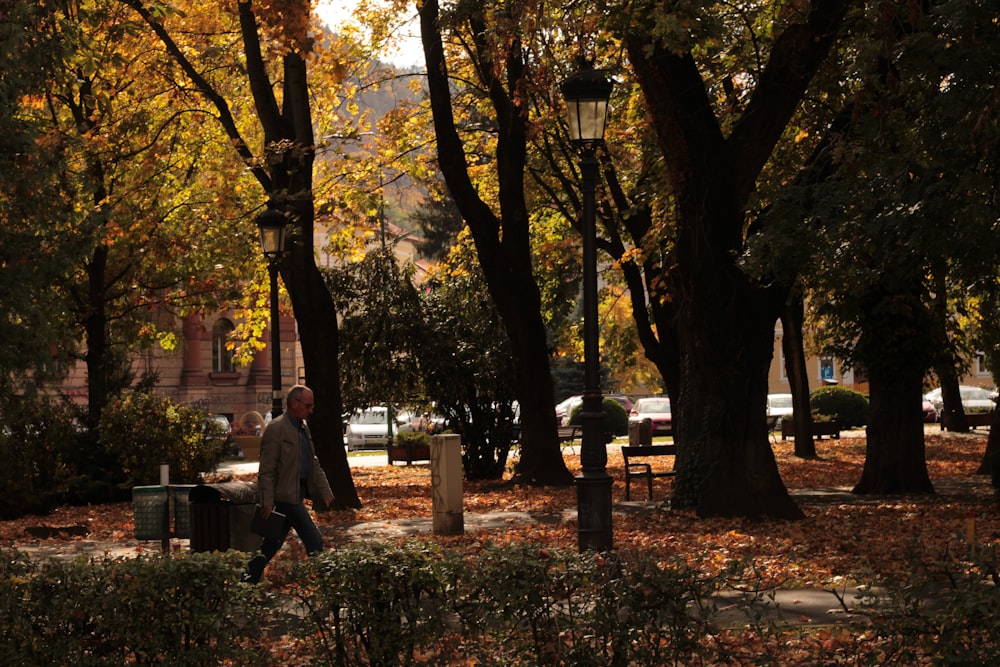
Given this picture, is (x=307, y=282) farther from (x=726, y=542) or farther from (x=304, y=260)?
(x=726, y=542)

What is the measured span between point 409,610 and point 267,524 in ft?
15.2

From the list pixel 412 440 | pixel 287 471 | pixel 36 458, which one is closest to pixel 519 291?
pixel 36 458

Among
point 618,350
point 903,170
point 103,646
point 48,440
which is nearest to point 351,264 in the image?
point 48,440

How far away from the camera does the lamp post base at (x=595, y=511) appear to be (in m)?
12.7

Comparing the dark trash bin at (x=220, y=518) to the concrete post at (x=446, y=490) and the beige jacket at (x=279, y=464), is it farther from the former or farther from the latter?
the concrete post at (x=446, y=490)

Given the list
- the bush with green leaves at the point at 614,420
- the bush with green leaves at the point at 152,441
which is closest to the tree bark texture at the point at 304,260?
the bush with green leaves at the point at 152,441

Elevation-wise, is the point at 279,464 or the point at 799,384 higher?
the point at 799,384

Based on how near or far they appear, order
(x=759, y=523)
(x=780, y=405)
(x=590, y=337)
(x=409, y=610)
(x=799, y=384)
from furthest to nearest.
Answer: (x=780, y=405)
(x=799, y=384)
(x=759, y=523)
(x=590, y=337)
(x=409, y=610)

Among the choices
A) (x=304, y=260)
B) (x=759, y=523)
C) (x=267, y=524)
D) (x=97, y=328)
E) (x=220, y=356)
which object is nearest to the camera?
(x=267, y=524)

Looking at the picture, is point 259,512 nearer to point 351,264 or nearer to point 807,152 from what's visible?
point 807,152

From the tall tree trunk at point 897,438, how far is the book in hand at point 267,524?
11.9m

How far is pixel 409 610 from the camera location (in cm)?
649

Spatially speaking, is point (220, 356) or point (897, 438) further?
point (220, 356)

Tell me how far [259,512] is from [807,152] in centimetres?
1142
